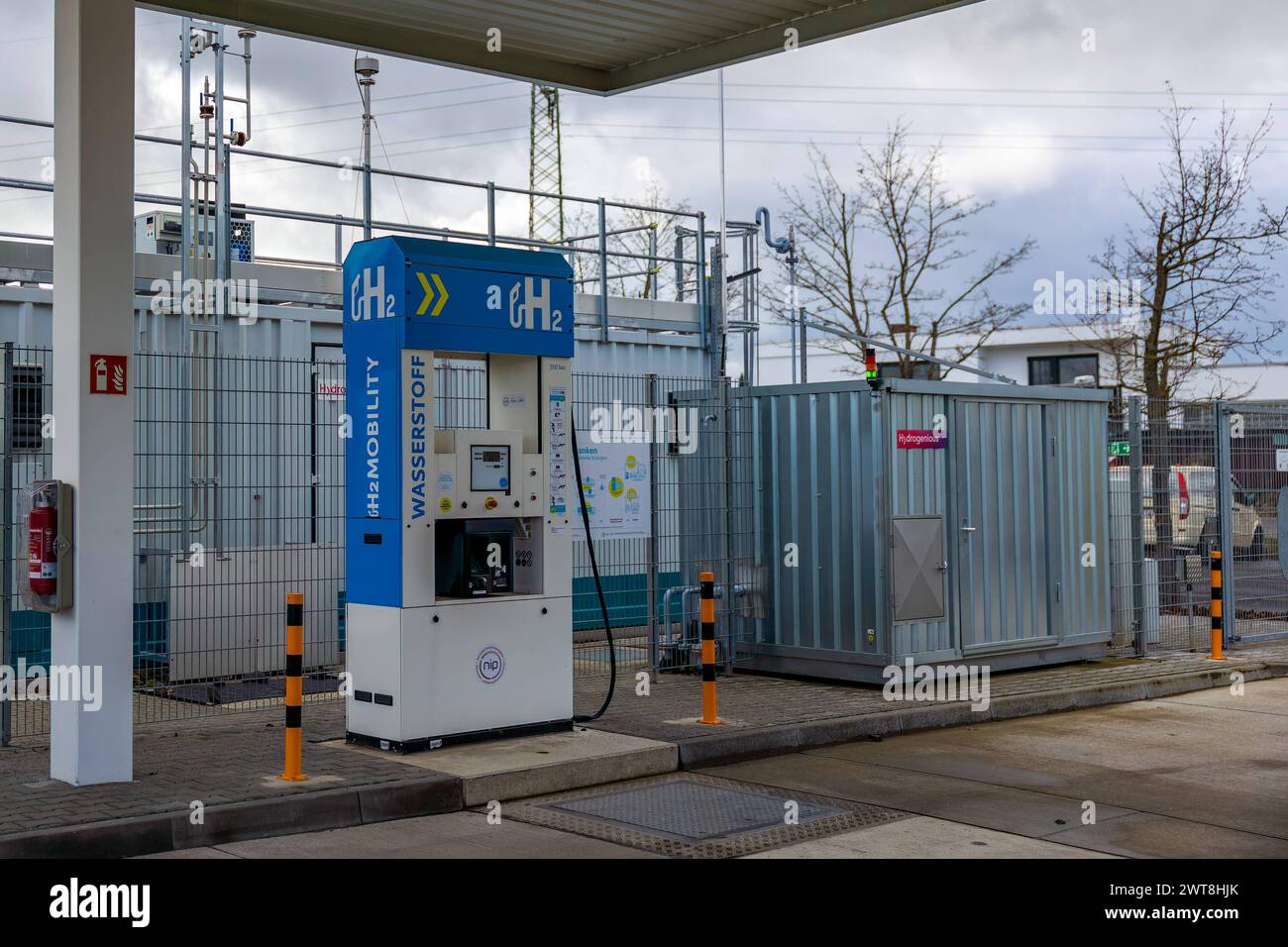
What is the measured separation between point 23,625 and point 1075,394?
33.3 feet

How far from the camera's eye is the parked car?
14.6m

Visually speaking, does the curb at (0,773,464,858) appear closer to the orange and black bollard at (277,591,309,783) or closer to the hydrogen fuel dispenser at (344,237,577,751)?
the orange and black bollard at (277,591,309,783)

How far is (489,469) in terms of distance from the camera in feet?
30.1

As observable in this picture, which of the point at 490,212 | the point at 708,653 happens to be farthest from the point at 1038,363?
the point at 708,653

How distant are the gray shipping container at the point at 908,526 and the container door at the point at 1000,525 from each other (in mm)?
17

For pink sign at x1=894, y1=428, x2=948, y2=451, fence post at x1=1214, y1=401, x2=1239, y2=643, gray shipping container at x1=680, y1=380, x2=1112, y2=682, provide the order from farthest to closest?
fence post at x1=1214, y1=401, x2=1239, y2=643, pink sign at x1=894, y1=428, x2=948, y2=451, gray shipping container at x1=680, y1=380, x2=1112, y2=682

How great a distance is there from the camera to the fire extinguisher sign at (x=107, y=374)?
7.79 meters

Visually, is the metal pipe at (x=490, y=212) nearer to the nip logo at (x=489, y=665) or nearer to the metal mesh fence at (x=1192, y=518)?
the nip logo at (x=489, y=665)

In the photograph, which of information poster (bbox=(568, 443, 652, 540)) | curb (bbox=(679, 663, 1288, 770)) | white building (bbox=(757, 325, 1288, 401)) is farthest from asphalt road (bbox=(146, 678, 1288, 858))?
white building (bbox=(757, 325, 1288, 401))

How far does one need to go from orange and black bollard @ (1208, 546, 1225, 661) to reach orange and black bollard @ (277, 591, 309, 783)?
10.0 m
